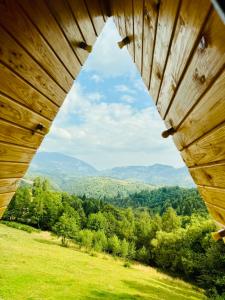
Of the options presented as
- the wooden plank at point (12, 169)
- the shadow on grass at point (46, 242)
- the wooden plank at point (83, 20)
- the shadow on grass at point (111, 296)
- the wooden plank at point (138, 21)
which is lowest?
the shadow on grass at point (111, 296)

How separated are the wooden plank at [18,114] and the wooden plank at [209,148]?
1368mm

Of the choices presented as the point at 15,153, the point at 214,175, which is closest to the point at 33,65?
the point at 15,153

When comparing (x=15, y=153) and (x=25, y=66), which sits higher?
(x=25, y=66)

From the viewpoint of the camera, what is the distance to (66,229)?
4944 cm

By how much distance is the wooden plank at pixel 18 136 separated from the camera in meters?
2.20

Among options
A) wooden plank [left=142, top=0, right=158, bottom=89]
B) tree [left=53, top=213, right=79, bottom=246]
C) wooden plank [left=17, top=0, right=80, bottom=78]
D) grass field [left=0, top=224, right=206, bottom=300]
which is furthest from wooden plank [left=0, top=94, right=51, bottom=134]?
tree [left=53, top=213, right=79, bottom=246]

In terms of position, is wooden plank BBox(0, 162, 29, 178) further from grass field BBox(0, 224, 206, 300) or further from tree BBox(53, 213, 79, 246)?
tree BBox(53, 213, 79, 246)

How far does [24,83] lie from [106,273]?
37.4m

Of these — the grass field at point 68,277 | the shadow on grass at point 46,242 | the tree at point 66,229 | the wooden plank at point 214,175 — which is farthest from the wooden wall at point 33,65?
the tree at point 66,229

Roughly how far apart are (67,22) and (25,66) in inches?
25.0

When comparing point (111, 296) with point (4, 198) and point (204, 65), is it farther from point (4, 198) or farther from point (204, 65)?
point (204, 65)

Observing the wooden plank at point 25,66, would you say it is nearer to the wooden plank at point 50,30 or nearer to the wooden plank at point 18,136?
the wooden plank at point 50,30

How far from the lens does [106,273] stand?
117 feet

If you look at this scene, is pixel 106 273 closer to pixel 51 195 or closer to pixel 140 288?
pixel 140 288
